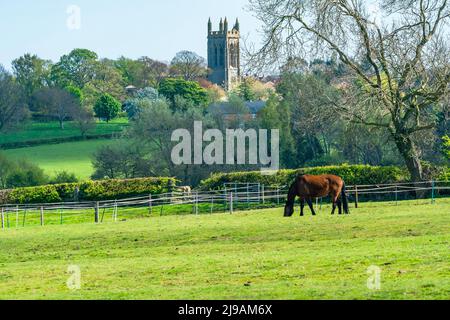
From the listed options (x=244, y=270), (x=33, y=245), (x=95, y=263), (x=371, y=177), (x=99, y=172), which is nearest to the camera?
(x=244, y=270)

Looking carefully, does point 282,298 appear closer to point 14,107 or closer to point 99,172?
point 99,172

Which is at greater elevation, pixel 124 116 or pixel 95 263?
pixel 124 116

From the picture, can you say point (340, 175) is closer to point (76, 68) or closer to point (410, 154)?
point (410, 154)

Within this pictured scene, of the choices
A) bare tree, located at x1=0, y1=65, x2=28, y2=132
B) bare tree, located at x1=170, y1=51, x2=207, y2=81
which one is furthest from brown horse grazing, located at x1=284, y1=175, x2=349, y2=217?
bare tree, located at x1=170, y1=51, x2=207, y2=81

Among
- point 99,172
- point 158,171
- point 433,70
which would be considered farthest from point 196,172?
point 433,70

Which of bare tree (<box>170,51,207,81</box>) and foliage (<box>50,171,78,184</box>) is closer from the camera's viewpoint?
foliage (<box>50,171,78,184</box>)

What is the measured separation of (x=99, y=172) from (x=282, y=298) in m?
73.4

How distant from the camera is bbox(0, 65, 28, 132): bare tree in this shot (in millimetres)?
122438

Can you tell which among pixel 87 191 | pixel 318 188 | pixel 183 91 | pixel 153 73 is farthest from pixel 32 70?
pixel 318 188

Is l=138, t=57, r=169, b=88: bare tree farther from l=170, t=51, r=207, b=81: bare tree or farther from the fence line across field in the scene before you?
the fence line across field

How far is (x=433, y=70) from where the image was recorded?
48.9 metres

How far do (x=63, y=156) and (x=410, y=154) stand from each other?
63196 mm

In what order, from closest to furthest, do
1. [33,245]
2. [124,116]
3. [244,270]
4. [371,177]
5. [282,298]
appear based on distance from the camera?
1. [282,298]
2. [244,270]
3. [33,245]
4. [371,177]
5. [124,116]

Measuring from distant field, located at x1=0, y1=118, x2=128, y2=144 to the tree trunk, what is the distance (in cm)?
6808
